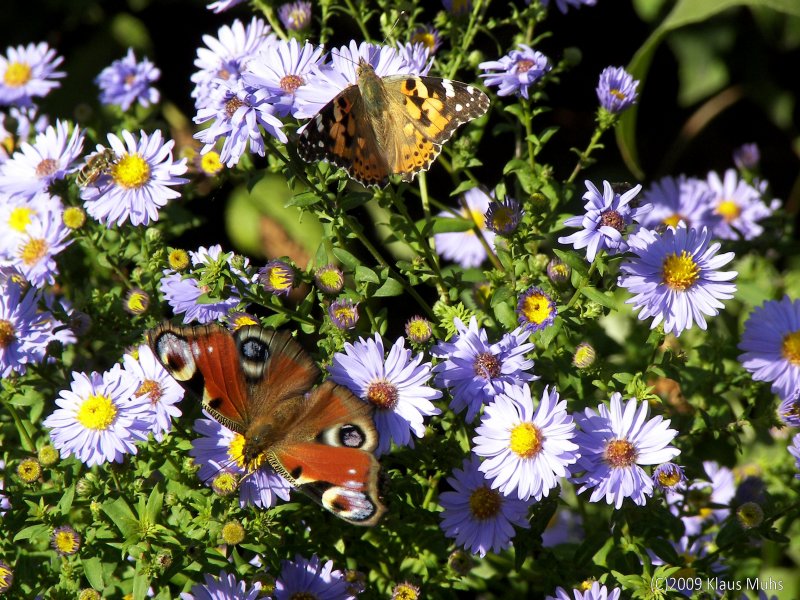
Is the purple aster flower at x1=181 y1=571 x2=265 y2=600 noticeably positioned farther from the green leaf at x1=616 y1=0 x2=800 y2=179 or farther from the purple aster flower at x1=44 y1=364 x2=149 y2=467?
the green leaf at x1=616 y1=0 x2=800 y2=179

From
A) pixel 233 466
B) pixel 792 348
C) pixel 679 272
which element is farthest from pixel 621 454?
pixel 233 466

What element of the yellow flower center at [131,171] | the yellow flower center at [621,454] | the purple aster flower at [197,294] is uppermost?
the yellow flower center at [131,171]

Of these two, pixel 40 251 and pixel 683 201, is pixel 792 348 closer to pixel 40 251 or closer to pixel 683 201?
pixel 683 201

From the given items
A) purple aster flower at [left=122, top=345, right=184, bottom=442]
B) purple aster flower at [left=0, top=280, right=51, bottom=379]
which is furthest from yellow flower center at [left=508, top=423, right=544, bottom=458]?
purple aster flower at [left=0, top=280, right=51, bottom=379]

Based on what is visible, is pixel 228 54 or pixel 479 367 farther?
pixel 228 54

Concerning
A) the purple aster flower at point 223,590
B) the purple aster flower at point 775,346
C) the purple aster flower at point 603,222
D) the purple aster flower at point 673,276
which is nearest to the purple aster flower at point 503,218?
the purple aster flower at point 603,222

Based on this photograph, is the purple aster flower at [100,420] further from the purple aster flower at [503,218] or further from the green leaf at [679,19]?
the green leaf at [679,19]
